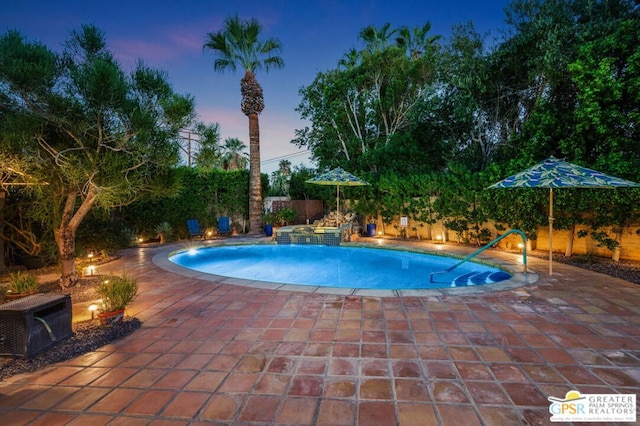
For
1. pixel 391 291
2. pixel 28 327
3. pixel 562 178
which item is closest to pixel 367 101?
pixel 562 178

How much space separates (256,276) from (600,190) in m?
8.78

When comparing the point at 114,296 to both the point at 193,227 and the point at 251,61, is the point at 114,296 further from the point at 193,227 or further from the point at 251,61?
the point at 251,61

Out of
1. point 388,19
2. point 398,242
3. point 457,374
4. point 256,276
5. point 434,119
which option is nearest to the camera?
point 457,374

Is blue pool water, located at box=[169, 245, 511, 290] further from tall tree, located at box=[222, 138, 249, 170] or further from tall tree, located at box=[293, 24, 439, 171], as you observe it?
tall tree, located at box=[222, 138, 249, 170]

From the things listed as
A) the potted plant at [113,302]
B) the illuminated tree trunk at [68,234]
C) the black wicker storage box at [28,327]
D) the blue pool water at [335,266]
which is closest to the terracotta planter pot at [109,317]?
the potted plant at [113,302]

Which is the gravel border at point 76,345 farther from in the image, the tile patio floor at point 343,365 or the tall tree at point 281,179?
the tall tree at point 281,179

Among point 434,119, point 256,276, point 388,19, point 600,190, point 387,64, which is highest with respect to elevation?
point 388,19

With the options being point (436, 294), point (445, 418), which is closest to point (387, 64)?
point (436, 294)

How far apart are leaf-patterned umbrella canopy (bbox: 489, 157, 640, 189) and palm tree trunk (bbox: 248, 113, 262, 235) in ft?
34.6

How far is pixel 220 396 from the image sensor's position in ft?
8.51

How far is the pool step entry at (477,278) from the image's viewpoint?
714 cm

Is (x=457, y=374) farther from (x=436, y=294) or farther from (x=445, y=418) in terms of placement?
(x=436, y=294)

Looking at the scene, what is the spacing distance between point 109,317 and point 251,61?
13.2 m

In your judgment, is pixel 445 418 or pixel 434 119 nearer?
pixel 445 418
